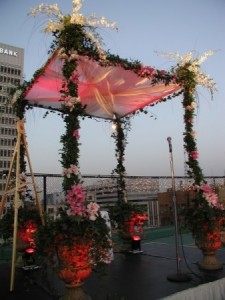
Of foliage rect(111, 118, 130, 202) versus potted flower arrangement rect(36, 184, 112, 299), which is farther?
foliage rect(111, 118, 130, 202)

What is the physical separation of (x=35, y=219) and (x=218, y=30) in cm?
460

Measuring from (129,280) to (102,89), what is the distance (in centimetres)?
356

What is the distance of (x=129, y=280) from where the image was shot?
14.2ft

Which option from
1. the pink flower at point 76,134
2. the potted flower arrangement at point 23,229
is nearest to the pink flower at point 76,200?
the pink flower at point 76,134

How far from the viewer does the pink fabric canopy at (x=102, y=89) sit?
5.12 meters

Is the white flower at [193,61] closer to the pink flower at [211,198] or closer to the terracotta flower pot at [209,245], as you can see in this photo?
the pink flower at [211,198]

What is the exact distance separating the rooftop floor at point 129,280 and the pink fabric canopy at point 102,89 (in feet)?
9.64

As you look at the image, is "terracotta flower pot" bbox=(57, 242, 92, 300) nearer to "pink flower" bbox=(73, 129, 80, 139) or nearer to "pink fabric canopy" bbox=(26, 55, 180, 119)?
"pink flower" bbox=(73, 129, 80, 139)

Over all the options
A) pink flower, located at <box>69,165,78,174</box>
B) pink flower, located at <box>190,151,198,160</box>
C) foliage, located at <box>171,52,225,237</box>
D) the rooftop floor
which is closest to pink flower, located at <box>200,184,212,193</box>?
foliage, located at <box>171,52,225,237</box>

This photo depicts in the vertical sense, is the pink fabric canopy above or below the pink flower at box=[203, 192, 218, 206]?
above

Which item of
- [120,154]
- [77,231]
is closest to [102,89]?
[120,154]

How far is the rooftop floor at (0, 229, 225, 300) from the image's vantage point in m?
3.77

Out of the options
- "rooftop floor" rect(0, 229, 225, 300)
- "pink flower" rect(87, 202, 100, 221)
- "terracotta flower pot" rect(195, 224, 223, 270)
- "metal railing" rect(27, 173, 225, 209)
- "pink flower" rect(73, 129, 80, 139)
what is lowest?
Result: "rooftop floor" rect(0, 229, 225, 300)

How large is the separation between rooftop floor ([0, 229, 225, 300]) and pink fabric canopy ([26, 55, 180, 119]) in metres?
2.94
